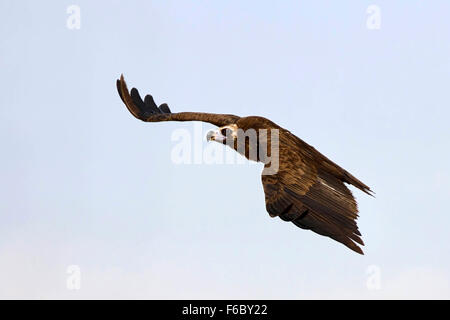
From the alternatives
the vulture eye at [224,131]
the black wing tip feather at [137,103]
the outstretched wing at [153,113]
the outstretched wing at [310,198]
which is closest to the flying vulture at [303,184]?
the outstretched wing at [310,198]

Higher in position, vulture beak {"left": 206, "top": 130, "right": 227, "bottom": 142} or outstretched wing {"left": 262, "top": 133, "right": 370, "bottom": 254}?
vulture beak {"left": 206, "top": 130, "right": 227, "bottom": 142}

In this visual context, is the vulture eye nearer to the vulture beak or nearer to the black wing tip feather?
the vulture beak

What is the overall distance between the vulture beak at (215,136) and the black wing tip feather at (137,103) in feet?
7.81

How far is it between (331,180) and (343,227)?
143 cm

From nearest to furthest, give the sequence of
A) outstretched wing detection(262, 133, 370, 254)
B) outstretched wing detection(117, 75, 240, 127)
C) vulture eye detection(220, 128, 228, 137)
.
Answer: outstretched wing detection(262, 133, 370, 254), vulture eye detection(220, 128, 228, 137), outstretched wing detection(117, 75, 240, 127)

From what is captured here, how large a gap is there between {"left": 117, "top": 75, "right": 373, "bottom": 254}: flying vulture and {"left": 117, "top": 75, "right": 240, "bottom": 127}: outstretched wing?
1103mm

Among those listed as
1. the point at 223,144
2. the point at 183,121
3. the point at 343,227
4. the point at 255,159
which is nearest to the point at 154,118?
the point at 183,121

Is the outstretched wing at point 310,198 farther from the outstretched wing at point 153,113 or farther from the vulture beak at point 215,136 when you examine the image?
the outstretched wing at point 153,113

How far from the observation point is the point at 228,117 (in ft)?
58.6

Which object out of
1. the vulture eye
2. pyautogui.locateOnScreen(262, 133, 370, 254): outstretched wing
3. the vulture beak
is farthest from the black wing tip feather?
pyautogui.locateOnScreen(262, 133, 370, 254): outstretched wing

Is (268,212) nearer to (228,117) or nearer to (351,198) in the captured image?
(351,198)

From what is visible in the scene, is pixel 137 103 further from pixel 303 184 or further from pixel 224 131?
pixel 303 184

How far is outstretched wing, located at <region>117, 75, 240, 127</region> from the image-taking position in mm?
17953

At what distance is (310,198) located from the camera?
46.1 feet
